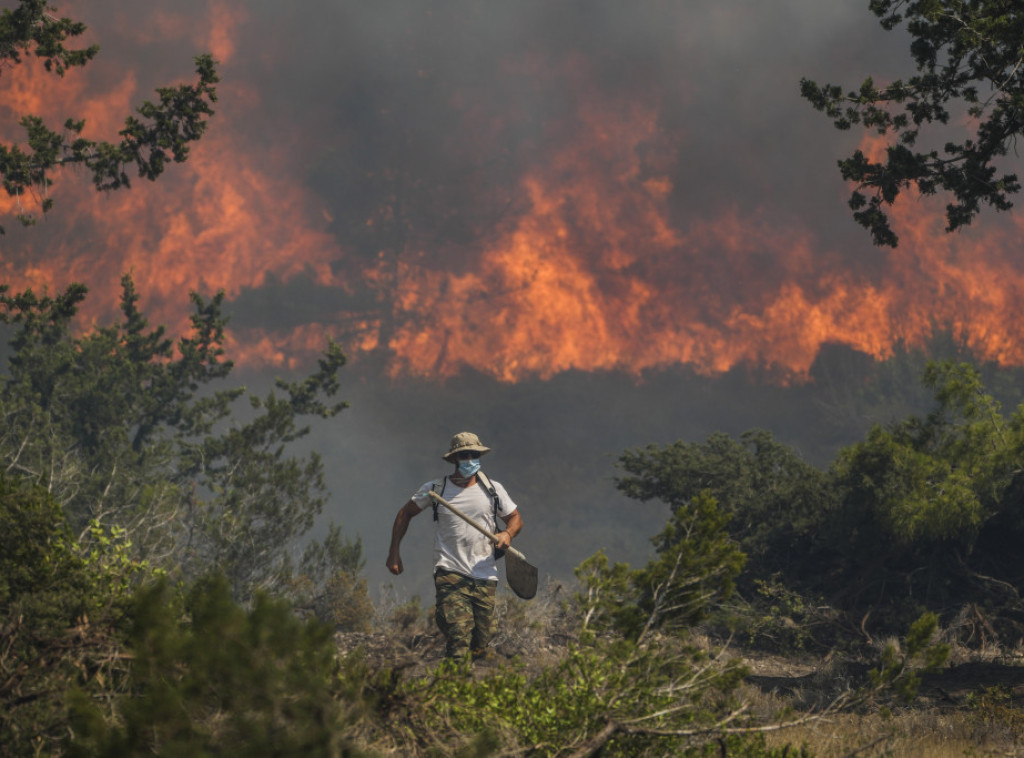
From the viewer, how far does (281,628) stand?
7.37 ft

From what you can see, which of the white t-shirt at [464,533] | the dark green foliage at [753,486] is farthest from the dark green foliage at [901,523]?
the white t-shirt at [464,533]

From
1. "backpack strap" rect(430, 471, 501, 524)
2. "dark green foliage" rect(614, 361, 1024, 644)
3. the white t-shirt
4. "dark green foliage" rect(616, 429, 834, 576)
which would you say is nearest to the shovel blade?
the white t-shirt

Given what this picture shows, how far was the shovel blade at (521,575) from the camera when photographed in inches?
293

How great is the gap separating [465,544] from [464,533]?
103 millimetres

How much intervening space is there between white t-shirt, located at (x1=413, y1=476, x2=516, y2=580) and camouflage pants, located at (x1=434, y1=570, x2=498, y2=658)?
93mm

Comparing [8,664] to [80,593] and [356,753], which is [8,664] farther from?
[356,753]

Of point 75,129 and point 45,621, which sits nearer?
point 45,621

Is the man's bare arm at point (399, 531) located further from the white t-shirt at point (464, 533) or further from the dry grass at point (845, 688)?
the dry grass at point (845, 688)

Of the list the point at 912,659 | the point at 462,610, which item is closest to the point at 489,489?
the point at 462,610

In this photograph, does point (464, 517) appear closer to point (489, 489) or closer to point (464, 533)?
point (464, 533)

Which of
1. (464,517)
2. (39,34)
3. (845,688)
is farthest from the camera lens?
(39,34)

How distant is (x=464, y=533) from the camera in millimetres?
7402

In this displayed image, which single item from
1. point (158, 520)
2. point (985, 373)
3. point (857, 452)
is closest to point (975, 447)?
point (857, 452)

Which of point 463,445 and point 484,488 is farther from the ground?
point 463,445
